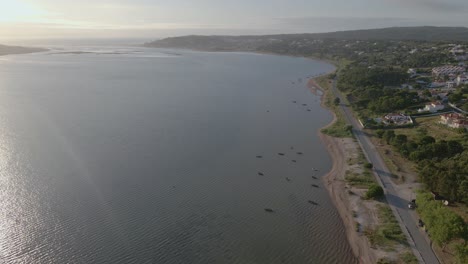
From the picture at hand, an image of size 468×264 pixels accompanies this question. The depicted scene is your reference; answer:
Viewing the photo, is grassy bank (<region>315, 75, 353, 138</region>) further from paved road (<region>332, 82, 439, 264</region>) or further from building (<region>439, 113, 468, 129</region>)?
building (<region>439, 113, 468, 129</region>)

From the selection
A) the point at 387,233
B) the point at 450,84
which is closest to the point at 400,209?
the point at 387,233

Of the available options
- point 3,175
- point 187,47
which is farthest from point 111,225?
point 187,47

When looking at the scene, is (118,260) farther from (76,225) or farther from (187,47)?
(187,47)

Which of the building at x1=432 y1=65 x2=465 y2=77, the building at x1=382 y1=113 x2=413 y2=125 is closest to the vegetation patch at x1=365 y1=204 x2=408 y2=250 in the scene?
the building at x1=382 y1=113 x2=413 y2=125

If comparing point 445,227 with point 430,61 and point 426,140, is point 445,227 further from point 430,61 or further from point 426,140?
point 430,61

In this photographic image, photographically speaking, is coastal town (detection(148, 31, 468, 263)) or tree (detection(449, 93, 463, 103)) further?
tree (detection(449, 93, 463, 103))

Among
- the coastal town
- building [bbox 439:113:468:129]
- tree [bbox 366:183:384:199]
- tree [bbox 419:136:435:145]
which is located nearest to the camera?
the coastal town
